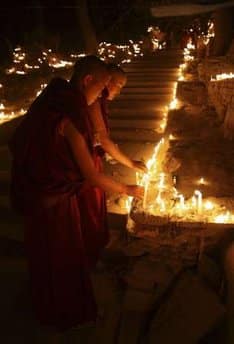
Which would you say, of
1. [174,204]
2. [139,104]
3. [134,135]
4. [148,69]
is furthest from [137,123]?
[148,69]

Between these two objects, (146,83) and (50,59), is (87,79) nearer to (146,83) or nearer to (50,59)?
(146,83)

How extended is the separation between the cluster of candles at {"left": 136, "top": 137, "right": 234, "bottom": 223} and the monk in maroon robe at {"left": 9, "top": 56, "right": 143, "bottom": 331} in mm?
1114

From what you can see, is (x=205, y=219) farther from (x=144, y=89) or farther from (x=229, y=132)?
(x=144, y=89)

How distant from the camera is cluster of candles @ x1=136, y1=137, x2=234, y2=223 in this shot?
453 cm

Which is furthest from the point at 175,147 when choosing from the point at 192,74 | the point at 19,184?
the point at 192,74

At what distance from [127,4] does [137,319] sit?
17.0 metres

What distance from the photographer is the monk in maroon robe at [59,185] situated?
10.2 feet

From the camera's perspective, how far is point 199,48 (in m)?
14.9

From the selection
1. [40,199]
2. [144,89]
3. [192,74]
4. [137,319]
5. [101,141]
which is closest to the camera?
[40,199]

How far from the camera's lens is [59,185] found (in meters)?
3.19

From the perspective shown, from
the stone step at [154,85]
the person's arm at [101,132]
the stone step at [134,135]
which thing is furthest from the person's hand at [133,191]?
the stone step at [154,85]

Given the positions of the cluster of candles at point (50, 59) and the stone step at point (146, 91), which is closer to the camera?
the stone step at point (146, 91)

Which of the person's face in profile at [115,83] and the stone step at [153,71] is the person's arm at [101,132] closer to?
the person's face in profile at [115,83]

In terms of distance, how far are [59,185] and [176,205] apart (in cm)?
187
